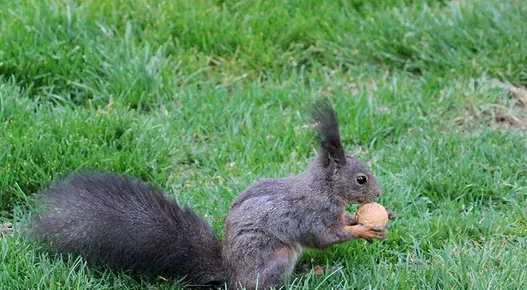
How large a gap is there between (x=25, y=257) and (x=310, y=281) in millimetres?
1072

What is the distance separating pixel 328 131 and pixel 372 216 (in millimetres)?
381

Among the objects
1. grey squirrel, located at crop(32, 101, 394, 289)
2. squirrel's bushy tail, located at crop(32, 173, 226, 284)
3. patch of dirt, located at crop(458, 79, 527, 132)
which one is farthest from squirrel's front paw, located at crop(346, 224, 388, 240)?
patch of dirt, located at crop(458, 79, 527, 132)

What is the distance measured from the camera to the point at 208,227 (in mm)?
3506

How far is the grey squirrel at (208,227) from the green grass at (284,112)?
11 centimetres

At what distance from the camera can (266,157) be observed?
437cm

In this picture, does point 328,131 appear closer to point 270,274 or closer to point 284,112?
point 270,274

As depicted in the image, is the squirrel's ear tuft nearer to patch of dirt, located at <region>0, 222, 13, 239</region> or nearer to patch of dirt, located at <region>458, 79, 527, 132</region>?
patch of dirt, located at <region>0, 222, 13, 239</region>

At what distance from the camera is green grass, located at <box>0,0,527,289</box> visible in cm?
359

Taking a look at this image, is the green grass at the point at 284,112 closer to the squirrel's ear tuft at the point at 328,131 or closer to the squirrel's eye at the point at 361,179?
the squirrel's eye at the point at 361,179

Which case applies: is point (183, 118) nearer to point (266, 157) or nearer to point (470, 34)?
point (266, 157)

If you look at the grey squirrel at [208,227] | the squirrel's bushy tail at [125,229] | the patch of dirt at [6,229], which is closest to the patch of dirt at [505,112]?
the grey squirrel at [208,227]

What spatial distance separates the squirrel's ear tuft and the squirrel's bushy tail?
0.57 metres

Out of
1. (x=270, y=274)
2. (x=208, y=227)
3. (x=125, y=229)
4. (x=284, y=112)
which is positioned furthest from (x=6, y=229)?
(x=284, y=112)

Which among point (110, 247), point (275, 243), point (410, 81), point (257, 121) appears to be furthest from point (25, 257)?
point (410, 81)
